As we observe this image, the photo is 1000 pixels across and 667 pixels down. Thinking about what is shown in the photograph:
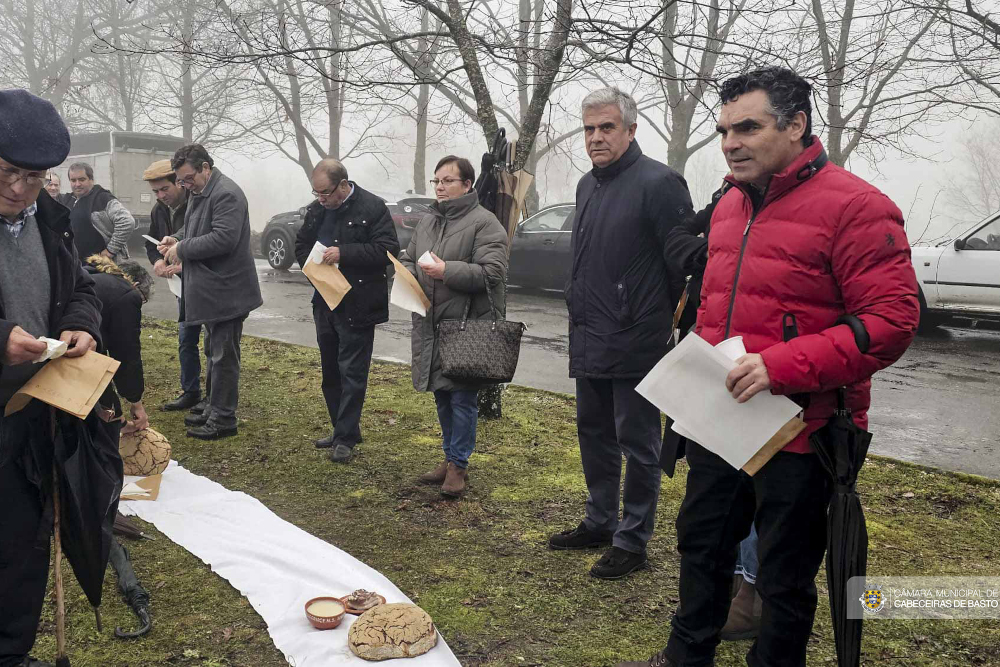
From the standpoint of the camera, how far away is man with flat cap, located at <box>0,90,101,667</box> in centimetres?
248

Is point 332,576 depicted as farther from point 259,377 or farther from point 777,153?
point 259,377

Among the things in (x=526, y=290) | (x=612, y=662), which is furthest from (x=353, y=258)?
(x=526, y=290)

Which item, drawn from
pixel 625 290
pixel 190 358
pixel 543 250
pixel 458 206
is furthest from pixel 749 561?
pixel 543 250

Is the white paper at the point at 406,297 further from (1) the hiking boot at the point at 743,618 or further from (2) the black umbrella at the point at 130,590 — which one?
(1) the hiking boot at the point at 743,618

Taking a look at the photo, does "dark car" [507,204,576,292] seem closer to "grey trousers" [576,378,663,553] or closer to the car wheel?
the car wheel

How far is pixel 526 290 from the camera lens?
15344 millimetres

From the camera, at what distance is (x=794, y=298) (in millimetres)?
2359

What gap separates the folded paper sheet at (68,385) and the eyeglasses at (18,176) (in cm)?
57

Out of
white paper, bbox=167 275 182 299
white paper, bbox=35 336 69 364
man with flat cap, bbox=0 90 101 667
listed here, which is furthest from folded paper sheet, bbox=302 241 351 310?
white paper, bbox=35 336 69 364

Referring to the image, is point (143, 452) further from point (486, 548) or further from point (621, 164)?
point (621, 164)

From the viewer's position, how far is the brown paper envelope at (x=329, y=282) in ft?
16.7

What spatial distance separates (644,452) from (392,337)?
6732 mm

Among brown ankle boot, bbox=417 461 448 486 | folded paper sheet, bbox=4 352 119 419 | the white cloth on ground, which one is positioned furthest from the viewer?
brown ankle boot, bbox=417 461 448 486

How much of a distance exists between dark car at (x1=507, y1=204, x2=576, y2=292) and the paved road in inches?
17.2
